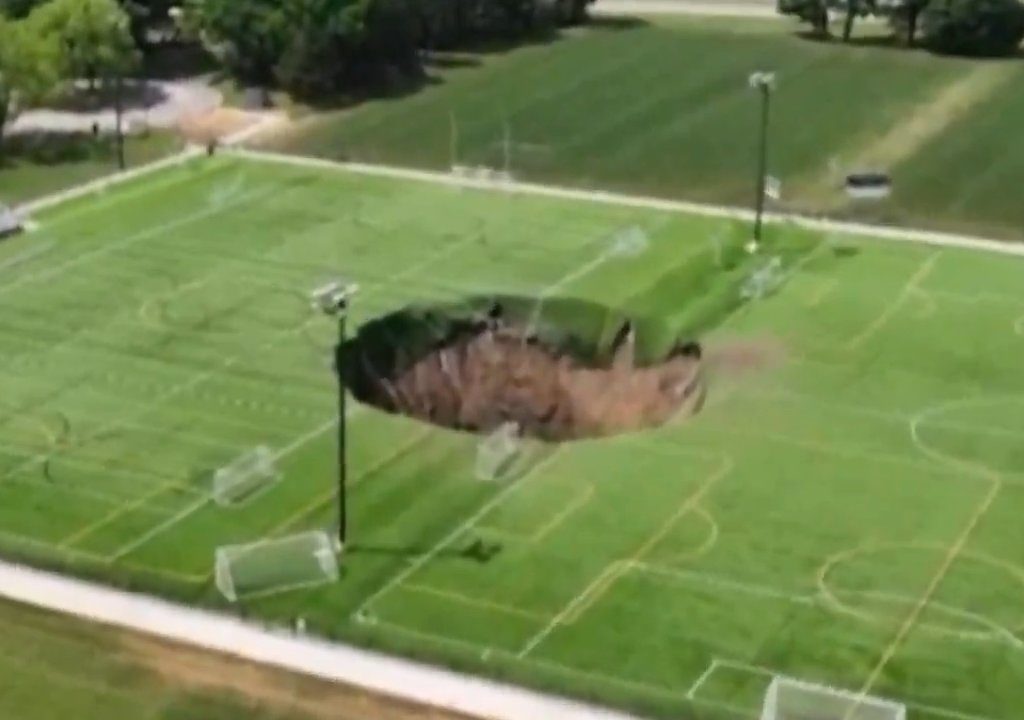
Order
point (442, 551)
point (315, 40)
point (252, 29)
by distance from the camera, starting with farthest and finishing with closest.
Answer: point (252, 29)
point (315, 40)
point (442, 551)

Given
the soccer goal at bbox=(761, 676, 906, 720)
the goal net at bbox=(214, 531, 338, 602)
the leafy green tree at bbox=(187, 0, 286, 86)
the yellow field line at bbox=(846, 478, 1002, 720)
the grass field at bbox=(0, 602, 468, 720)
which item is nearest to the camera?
the soccer goal at bbox=(761, 676, 906, 720)

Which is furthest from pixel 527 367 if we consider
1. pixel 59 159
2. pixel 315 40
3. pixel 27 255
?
pixel 315 40

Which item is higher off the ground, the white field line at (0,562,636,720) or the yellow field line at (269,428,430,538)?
the yellow field line at (269,428,430,538)

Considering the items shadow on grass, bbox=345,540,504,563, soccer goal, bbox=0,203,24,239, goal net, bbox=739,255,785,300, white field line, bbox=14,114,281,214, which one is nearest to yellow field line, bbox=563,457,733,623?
shadow on grass, bbox=345,540,504,563

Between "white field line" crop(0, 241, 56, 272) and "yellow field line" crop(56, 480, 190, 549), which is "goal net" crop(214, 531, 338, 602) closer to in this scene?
"yellow field line" crop(56, 480, 190, 549)

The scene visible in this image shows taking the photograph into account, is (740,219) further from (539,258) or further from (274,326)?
(274,326)

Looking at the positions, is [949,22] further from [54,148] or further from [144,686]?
[144,686]

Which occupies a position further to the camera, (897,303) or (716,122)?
(716,122)
